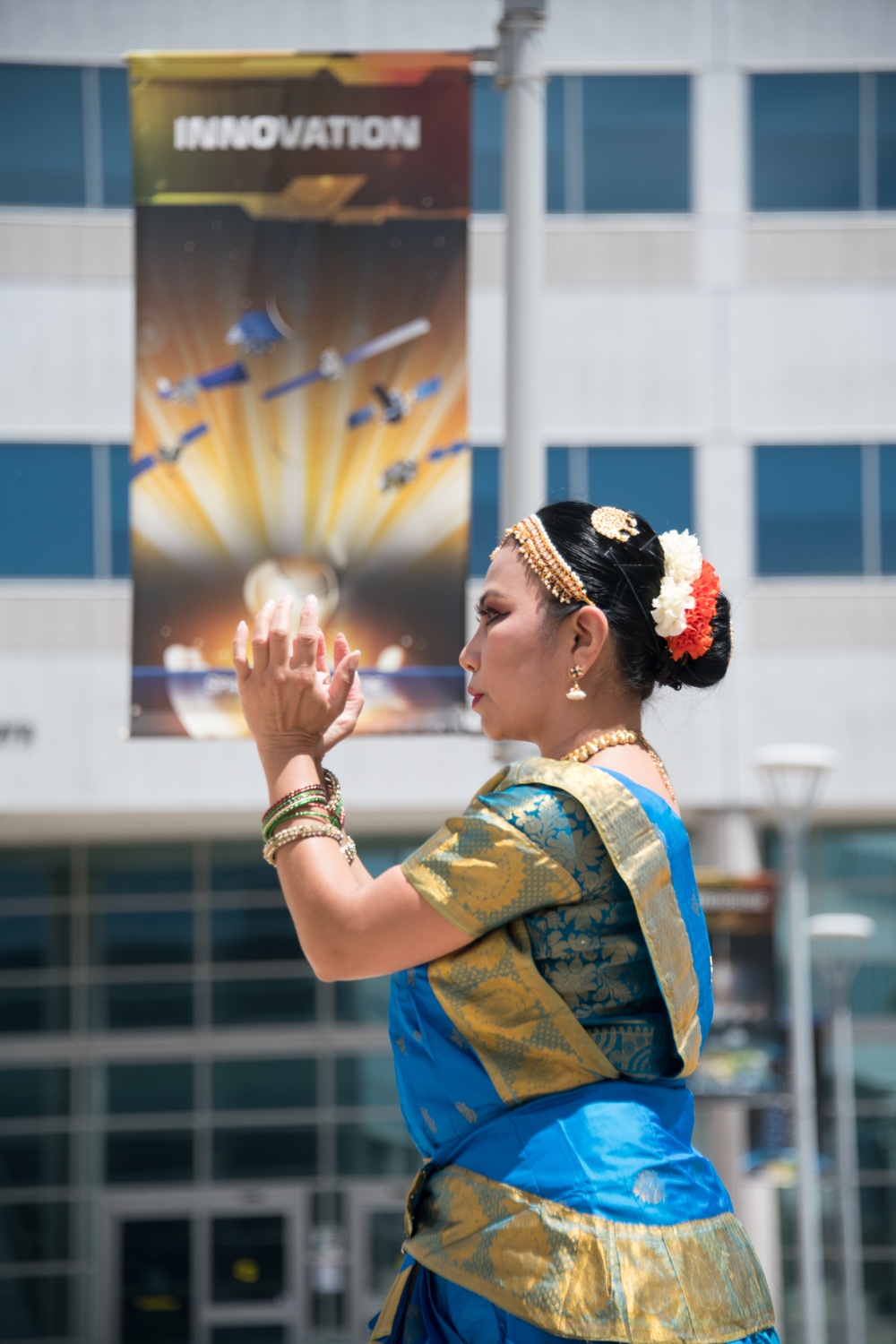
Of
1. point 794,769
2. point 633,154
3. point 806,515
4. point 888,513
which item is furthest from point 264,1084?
point 633,154

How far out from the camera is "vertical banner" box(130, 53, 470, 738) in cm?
762

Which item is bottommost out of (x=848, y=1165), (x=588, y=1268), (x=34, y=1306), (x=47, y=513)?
(x=34, y=1306)

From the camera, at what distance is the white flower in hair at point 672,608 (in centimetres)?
217

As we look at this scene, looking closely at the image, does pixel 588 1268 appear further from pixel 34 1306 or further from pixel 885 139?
pixel 34 1306

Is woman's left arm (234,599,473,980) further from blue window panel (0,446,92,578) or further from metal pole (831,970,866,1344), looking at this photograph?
metal pole (831,970,866,1344)

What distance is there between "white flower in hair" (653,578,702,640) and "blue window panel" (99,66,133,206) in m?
15.8

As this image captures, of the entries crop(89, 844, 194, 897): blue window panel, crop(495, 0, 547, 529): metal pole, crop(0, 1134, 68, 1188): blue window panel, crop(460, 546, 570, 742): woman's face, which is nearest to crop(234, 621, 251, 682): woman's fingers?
crop(460, 546, 570, 742): woman's face

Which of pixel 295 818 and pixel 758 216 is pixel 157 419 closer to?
pixel 295 818

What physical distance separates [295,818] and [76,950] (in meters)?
17.4

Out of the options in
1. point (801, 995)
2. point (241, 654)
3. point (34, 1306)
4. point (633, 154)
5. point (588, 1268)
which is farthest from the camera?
point (34, 1306)

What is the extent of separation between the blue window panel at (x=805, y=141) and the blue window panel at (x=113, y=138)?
641cm

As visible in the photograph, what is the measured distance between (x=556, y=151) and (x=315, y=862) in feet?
53.2

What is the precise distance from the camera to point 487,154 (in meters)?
16.9

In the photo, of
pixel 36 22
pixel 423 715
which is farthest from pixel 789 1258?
pixel 36 22
